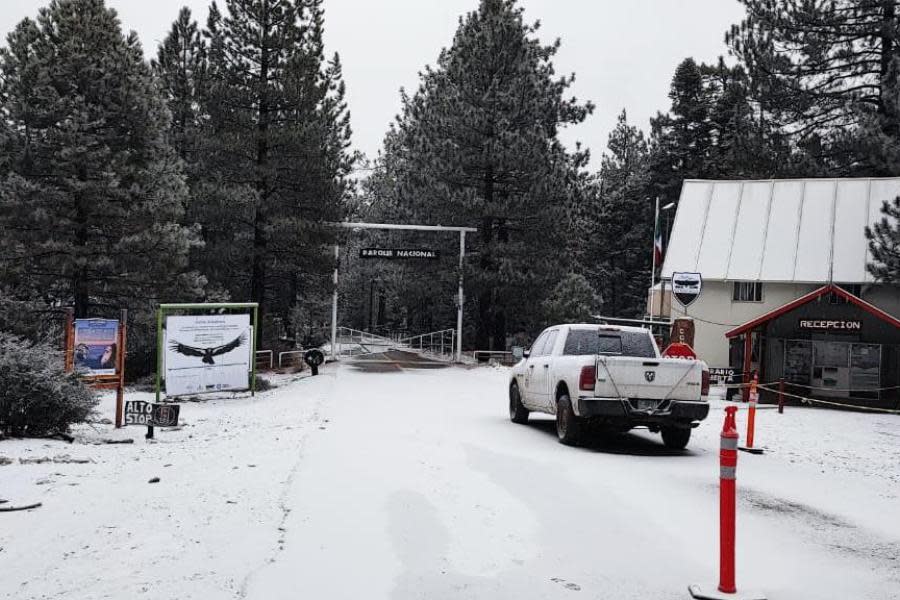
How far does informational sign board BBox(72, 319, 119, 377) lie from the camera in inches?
615

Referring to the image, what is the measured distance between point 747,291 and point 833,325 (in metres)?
6.58

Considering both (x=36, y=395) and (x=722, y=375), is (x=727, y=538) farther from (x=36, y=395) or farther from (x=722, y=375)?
(x=722, y=375)

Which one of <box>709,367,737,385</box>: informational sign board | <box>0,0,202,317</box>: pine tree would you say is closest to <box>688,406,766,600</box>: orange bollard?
<box>0,0,202,317</box>: pine tree

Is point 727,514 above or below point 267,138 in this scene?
below

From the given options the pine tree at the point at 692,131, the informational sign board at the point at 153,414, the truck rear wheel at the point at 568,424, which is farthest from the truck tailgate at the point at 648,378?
the pine tree at the point at 692,131

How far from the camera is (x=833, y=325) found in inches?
1073

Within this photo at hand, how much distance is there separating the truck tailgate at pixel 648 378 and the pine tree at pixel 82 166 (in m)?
16.7

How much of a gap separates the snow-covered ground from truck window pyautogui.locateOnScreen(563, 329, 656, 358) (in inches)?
62.0

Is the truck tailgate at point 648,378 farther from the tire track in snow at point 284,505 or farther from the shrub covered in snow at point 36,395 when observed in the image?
the shrub covered in snow at point 36,395

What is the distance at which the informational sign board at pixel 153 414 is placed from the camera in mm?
13781

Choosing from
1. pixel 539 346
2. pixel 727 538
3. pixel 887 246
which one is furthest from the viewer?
pixel 887 246

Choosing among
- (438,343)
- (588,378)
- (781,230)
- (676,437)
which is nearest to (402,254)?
(438,343)

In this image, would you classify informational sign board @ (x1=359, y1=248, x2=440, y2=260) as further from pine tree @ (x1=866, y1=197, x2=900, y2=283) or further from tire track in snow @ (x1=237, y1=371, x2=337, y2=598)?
tire track in snow @ (x1=237, y1=371, x2=337, y2=598)

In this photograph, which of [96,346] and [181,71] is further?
[181,71]
